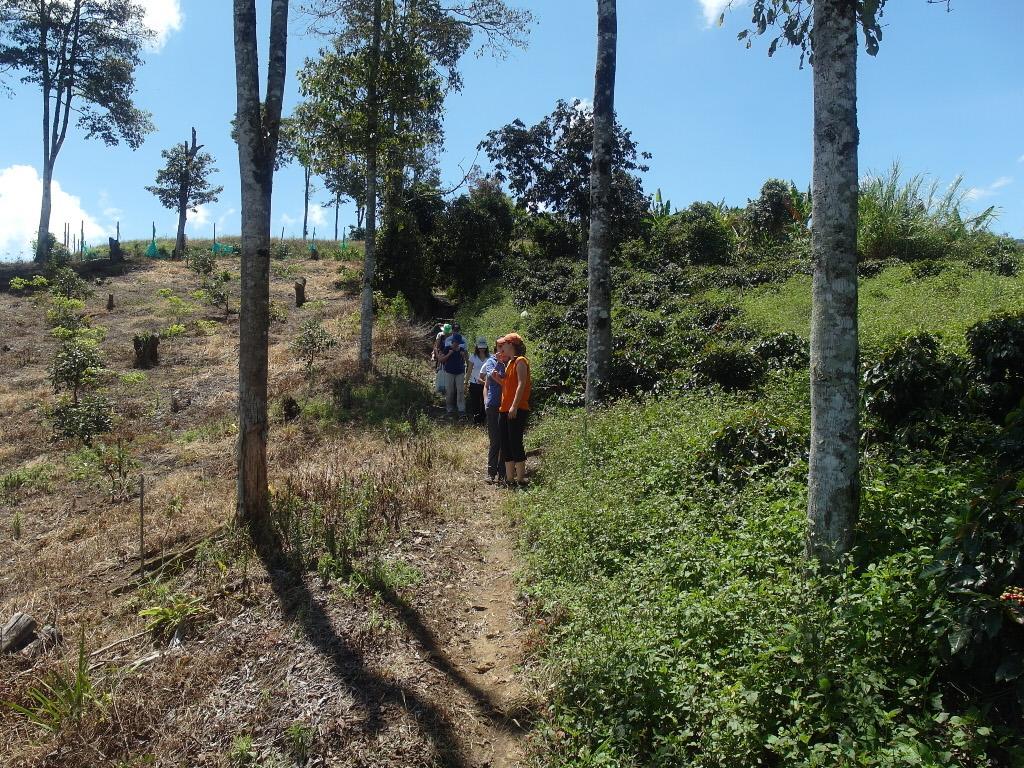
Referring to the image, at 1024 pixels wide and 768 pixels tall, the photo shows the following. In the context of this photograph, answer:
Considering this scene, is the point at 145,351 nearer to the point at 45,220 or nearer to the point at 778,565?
the point at 778,565

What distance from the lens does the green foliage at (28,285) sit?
23.2 metres

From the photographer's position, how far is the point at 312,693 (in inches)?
161

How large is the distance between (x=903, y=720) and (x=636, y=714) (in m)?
1.16

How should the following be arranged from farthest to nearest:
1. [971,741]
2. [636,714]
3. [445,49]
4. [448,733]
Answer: [445,49]
[448,733]
[636,714]
[971,741]

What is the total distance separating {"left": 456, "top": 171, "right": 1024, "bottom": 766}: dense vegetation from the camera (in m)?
2.82

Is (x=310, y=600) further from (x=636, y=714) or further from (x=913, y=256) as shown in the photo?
(x=913, y=256)

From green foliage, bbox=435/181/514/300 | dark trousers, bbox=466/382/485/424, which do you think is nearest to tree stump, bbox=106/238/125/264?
green foliage, bbox=435/181/514/300

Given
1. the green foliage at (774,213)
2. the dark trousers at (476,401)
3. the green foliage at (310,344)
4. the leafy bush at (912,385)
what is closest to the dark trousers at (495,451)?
the dark trousers at (476,401)

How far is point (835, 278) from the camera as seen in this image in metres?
3.71

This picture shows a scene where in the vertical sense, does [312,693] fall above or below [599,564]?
below

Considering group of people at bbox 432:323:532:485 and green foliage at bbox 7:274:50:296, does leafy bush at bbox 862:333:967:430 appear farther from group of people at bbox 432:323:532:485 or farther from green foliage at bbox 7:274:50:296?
green foliage at bbox 7:274:50:296

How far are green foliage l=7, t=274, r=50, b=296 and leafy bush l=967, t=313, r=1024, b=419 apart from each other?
86.9ft

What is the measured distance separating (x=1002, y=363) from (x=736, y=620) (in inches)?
138

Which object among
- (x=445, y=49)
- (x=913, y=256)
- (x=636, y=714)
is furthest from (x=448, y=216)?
(x=636, y=714)
